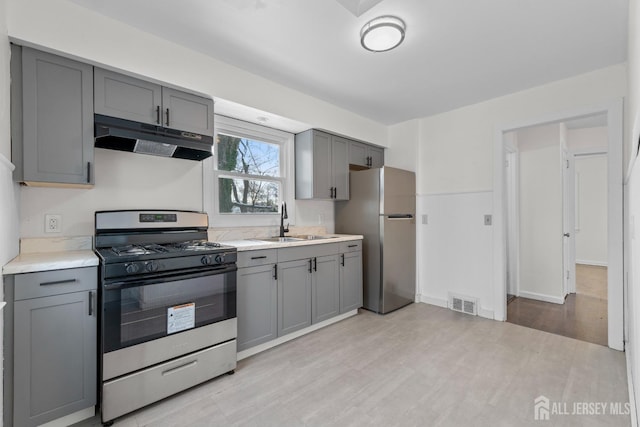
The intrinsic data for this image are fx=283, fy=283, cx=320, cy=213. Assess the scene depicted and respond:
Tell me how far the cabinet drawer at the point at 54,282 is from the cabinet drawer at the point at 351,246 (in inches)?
87.1

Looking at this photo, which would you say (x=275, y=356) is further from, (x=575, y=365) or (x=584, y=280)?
(x=584, y=280)

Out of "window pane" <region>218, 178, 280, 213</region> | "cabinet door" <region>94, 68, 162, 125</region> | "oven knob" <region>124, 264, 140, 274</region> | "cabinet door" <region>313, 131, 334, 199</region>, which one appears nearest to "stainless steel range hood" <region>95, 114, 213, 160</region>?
"cabinet door" <region>94, 68, 162, 125</region>

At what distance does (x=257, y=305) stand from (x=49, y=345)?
1295mm

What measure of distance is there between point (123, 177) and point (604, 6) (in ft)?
11.8

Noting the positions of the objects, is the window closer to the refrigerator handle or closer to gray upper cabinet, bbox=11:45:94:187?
gray upper cabinet, bbox=11:45:94:187

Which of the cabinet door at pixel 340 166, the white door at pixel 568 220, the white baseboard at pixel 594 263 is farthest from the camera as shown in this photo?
the white baseboard at pixel 594 263

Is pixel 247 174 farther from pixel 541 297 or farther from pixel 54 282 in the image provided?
pixel 541 297

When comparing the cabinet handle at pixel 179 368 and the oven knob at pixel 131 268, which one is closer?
the oven knob at pixel 131 268

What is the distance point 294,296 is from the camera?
8.88ft

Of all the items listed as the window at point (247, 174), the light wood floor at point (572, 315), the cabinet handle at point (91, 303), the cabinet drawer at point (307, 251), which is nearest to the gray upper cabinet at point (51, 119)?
the cabinet handle at point (91, 303)

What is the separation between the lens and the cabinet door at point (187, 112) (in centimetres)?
220

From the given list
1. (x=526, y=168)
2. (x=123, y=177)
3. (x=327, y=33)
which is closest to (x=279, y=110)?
(x=327, y=33)

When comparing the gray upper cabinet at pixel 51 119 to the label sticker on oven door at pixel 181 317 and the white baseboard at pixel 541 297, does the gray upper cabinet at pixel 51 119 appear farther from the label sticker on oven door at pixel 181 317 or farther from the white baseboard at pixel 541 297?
the white baseboard at pixel 541 297

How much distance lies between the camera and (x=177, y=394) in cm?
191
